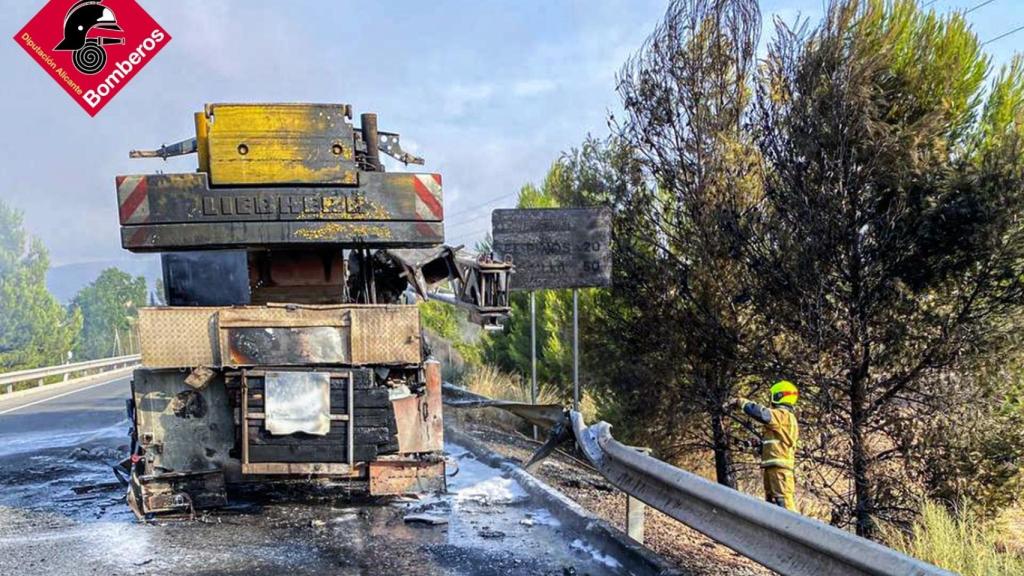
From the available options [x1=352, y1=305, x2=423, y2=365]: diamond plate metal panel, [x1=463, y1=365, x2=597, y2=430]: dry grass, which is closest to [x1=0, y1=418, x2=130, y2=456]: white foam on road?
[x1=463, y1=365, x2=597, y2=430]: dry grass

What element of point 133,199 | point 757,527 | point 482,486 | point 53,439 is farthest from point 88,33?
point 757,527

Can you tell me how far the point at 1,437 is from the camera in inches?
434

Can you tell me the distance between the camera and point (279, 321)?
18.3 feet

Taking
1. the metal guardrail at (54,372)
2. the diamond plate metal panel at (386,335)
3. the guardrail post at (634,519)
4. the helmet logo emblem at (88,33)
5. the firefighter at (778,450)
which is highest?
the helmet logo emblem at (88,33)

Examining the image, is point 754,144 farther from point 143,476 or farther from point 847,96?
point 143,476

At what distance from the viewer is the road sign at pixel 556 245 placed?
29.6 feet

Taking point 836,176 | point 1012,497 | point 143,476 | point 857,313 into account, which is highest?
point 836,176

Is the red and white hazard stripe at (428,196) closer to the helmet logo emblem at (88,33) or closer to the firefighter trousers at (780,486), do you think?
the firefighter trousers at (780,486)

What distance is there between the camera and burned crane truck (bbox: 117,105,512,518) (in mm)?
5488

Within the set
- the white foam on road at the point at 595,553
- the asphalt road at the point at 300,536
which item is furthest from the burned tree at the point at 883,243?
the white foam on road at the point at 595,553

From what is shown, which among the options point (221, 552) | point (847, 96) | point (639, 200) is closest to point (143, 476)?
point (221, 552)

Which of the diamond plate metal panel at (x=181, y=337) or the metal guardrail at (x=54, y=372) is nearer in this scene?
the diamond plate metal panel at (x=181, y=337)

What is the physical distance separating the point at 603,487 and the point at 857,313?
3180mm

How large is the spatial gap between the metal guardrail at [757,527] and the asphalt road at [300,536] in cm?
53
